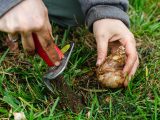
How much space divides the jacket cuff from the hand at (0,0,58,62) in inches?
18.9

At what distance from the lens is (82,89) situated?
1.99 metres

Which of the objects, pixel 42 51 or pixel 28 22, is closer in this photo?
pixel 28 22

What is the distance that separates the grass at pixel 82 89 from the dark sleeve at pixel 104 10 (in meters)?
0.24

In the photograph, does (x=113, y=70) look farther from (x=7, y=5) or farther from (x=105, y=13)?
(x=7, y=5)

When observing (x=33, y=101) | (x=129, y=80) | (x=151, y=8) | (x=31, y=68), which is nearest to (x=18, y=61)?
(x=31, y=68)

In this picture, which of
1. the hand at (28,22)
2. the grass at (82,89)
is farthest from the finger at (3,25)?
the grass at (82,89)

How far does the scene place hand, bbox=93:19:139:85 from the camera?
1.89 metres

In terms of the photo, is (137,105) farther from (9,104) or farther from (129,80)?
(9,104)

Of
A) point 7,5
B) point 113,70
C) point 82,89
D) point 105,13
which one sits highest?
point 7,5

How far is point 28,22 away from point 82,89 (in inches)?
23.9

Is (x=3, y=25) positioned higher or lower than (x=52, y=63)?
higher

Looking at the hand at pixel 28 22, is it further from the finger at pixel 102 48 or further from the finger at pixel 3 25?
the finger at pixel 102 48

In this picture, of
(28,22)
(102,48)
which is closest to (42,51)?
(28,22)

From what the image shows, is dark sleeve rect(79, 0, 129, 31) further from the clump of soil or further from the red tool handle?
the red tool handle
